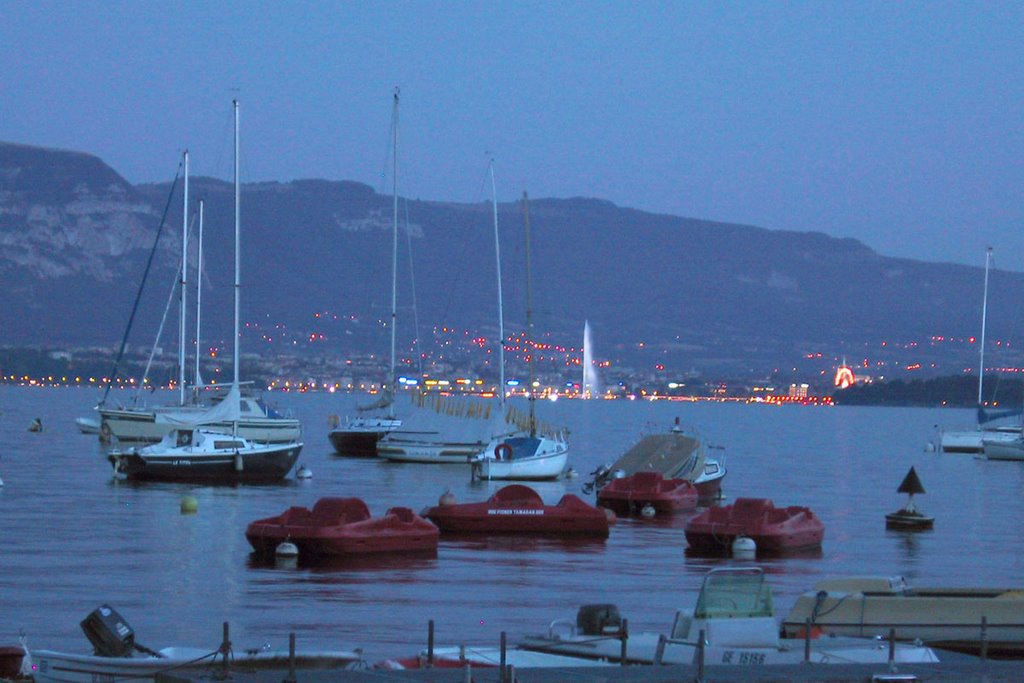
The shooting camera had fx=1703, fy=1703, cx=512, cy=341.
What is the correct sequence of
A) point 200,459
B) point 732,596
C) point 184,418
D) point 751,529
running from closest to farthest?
point 732,596 < point 751,529 < point 200,459 < point 184,418

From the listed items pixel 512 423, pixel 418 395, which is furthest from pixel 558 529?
pixel 418 395

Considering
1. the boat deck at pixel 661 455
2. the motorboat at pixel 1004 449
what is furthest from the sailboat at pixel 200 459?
the motorboat at pixel 1004 449

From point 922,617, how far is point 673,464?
3539 cm

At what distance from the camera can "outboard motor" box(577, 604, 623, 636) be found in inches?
801

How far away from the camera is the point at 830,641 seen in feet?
63.6

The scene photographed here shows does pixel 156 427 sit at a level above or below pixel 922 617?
below

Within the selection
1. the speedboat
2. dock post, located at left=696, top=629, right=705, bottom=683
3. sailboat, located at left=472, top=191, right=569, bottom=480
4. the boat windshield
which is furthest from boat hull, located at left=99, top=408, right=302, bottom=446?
dock post, located at left=696, top=629, right=705, bottom=683

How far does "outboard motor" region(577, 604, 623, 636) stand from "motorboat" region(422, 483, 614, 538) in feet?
65.1

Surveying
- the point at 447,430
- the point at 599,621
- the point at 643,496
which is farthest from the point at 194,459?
the point at 599,621

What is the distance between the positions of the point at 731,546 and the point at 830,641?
699 inches

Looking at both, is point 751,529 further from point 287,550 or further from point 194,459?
point 194,459

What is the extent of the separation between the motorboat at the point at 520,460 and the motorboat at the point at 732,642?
43336mm

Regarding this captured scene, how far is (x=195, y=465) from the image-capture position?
56781mm

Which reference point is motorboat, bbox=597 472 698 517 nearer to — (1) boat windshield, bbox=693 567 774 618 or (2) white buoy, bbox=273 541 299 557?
(2) white buoy, bbox=273 541 299 557
